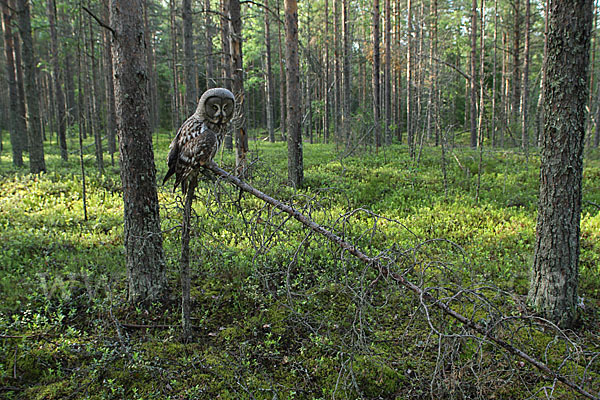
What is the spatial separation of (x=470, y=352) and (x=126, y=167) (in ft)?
14.8

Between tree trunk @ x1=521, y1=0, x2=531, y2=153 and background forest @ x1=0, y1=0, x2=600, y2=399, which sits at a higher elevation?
tree trunk @ x1=521, y1=0, x2=531, y2=153

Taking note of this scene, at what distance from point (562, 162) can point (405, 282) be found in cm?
280

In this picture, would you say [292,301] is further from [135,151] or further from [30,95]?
[30,95]

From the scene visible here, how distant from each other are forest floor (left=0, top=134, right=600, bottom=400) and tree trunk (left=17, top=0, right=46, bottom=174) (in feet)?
12.5

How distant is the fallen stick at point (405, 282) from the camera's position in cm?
248

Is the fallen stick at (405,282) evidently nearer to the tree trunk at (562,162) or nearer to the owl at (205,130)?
the owl at (205,130)

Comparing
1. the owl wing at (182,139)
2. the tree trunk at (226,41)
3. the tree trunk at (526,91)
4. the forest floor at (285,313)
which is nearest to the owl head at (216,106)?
the owl wing at (182,139)

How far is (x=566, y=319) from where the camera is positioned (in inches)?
163

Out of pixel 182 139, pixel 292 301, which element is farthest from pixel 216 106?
pixel 292 301

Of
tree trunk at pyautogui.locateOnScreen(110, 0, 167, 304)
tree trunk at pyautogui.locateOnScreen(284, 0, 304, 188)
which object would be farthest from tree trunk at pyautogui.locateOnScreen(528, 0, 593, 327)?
tree trunk at pyautogui.locateOnScreen(284, 0, 304, 188)

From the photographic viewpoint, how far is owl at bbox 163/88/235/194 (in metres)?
3.17

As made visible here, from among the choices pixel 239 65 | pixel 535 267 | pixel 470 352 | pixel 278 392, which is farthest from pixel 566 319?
pixel 239 65

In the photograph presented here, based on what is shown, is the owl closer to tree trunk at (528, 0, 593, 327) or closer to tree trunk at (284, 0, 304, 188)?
tree trunk at (528, 0, 593, 327)

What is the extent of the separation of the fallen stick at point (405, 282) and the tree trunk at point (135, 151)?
53.8 inches
